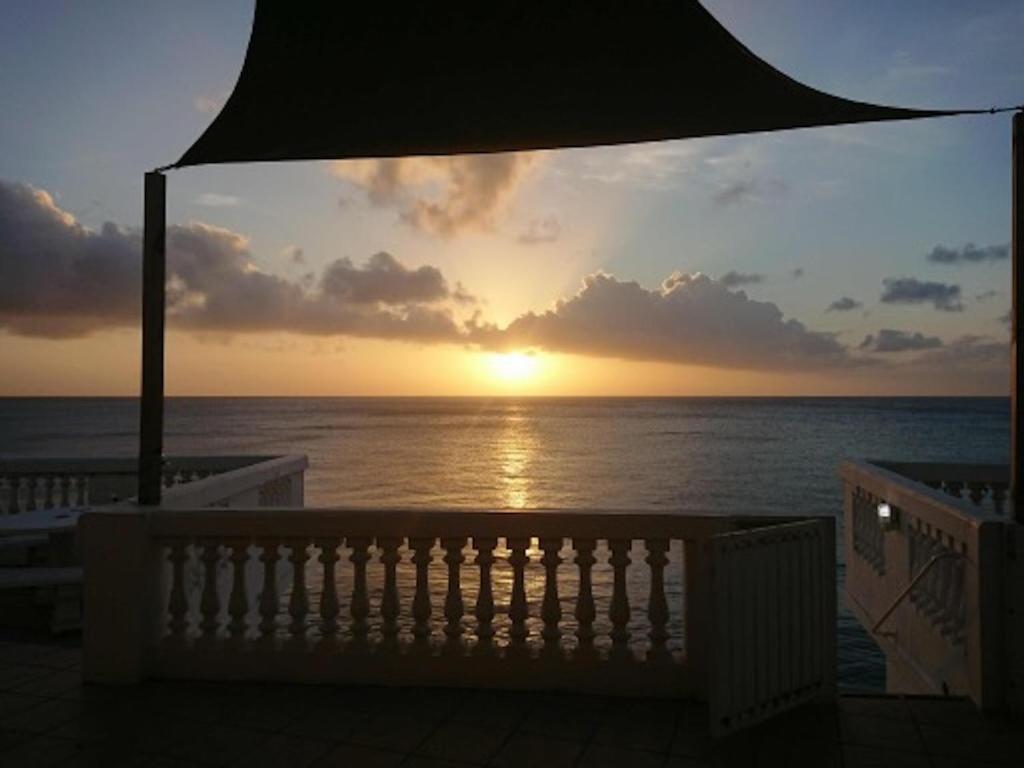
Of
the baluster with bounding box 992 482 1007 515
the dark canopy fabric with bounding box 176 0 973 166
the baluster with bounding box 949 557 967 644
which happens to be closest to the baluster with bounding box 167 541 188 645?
the dark canopy fabric with bounding box 176 0 973 166

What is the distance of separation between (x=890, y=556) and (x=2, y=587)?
286 inches

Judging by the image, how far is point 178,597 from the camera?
4918mm

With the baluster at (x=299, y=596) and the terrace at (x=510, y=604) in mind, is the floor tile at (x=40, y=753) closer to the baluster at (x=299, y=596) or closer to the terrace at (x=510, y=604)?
the terrace at (x=510, y=604)

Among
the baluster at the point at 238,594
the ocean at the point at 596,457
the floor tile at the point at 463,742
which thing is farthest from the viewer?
the ocean at the point at 596,457

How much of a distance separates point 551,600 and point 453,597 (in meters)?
A: 0.58

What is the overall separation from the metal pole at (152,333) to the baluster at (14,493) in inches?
212

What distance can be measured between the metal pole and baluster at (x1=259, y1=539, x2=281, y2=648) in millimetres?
853

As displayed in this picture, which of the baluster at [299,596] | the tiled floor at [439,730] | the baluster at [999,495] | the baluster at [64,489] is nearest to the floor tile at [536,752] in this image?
the tiled floor at [439,730]

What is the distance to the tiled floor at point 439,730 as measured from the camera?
12.2 ft

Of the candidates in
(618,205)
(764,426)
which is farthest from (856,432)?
(618,205)

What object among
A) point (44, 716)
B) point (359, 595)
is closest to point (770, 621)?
point (359, 595)

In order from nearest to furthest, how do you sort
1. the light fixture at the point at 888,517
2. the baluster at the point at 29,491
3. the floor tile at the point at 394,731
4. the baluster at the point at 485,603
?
the floor tile at the point at 394,731 < the baluster at the point at 485,603 < the light fixture at the point at 888,517 < the baluster at the point at 29,491

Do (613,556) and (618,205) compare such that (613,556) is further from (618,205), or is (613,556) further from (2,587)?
(618,205)

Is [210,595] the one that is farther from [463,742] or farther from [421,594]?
[463,742]
